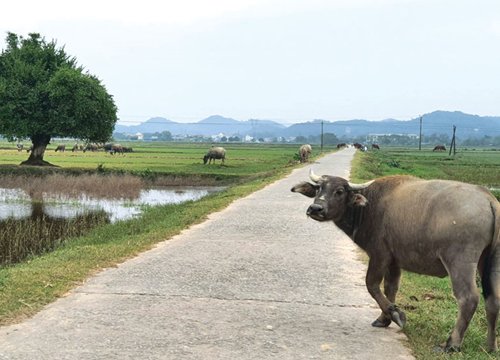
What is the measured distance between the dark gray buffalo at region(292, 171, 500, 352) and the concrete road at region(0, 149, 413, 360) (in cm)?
63

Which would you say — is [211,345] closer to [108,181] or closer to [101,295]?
[101,295]

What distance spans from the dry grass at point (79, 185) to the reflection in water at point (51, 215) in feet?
2.17

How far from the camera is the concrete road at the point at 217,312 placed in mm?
4680

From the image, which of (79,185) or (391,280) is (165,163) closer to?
(79,185)

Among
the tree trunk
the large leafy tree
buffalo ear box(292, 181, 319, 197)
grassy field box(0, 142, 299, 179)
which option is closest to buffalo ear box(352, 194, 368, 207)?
buffalo ear box(292, 181, 319, 197)

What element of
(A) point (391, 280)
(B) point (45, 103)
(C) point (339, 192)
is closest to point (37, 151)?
(B) point (45, 103)

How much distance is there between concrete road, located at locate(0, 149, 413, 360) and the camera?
4.68 metres

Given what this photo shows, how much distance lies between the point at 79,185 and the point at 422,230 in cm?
2273

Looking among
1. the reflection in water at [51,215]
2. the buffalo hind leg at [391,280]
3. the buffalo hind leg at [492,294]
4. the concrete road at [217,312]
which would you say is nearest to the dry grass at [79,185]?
the reflection in water at [51,215]

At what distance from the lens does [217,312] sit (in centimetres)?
569

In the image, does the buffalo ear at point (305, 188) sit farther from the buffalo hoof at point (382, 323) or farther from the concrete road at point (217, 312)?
the buffalo hoof at point (382, 323)

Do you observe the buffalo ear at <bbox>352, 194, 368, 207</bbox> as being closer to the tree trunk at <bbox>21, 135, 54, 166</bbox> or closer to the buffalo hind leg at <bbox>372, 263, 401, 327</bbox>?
the buffalo hind leg at <bbox>372, 263, 401, 327</bbox>

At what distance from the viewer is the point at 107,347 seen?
464cm

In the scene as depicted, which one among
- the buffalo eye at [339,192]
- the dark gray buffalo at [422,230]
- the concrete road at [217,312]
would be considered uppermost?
the buffalo eye at [339,192]
